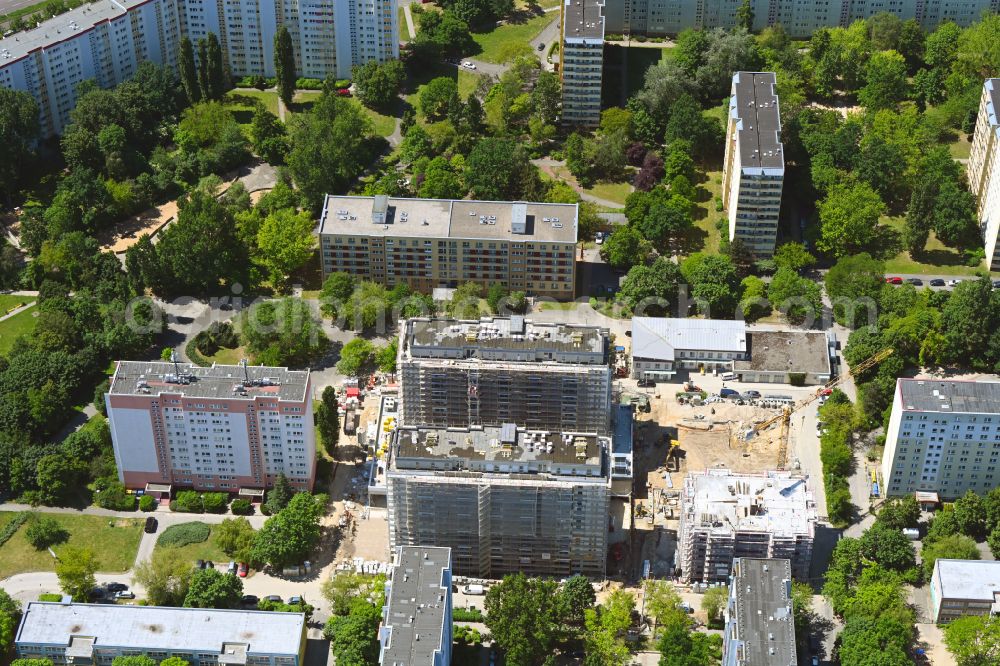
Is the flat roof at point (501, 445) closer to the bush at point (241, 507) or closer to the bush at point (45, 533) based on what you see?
the bush at point (241, 507)

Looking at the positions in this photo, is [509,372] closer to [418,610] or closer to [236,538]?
[418,610]

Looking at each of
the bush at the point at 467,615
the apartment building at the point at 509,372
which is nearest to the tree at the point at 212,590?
the bush at the point at 467,615

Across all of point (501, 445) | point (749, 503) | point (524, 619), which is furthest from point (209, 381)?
point (749, 503)

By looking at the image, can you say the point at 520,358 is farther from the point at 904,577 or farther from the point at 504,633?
the point at 904,577

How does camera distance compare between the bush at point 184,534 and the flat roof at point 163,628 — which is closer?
the flat roof at point 163,628

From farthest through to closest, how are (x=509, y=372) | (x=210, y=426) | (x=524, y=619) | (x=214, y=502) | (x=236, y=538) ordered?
(x=214, y=502), (x=509, y=372), (x=210, y=426), (x=236, y=538), (x=524, y=619)

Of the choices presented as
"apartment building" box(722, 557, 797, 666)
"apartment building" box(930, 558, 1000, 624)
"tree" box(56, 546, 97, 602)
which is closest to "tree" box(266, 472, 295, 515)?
"tree" box(56, 546, 97, 602)
